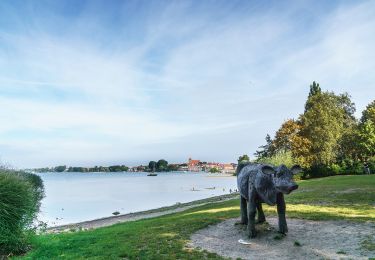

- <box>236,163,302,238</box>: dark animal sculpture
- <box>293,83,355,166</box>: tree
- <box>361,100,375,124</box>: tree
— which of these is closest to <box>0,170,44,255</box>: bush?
<box>236,163,302,238</box>: dark animal sculpture

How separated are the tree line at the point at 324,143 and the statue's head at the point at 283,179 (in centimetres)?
4344

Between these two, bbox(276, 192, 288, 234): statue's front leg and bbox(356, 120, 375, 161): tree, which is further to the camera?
bbox(356, 120, 375, 161): tree

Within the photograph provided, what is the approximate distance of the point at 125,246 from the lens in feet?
37.6

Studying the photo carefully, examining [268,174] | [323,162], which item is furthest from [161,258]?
[323,162]

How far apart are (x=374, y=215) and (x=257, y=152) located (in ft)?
207

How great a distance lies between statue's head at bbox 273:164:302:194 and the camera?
1016cm

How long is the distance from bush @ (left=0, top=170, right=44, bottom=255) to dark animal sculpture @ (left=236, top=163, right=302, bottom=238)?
8.02 metres

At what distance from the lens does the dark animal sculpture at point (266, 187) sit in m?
10.4

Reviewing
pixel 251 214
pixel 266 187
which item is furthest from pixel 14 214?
pixel 266 187

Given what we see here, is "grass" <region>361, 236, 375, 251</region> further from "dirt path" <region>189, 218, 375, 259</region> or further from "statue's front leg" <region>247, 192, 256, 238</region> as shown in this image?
"statue's front leg" <region>247, 192, 256, 238</region>

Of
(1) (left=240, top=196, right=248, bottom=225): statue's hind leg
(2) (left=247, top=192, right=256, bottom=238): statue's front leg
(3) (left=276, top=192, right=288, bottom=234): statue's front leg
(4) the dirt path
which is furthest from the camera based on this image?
(1) (left=240, top=196, right=248, bottom=225): statue's hind leg

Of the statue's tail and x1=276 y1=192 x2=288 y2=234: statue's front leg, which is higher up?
the statue's tail

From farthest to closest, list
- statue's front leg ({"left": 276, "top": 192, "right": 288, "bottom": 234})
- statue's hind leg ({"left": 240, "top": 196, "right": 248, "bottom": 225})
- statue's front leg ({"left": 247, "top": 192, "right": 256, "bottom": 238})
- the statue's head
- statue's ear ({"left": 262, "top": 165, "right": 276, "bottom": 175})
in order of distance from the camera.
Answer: statue's hind leg ({"left": 240, "top": 196, "right": 248, "bottom": 225}) → statue's front leg ({"left": 247, "top": 192, "right": 256, "bottom": 238}) → statue's front leg ({"left": 276, "top": 192, "right": 288, "bottom": 234}) → statue's ear ({"left": 262, "top": 165, "right": 276, "bottom": 175}) → the statue's head

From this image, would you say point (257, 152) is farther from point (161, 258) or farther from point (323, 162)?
point (161, 258)
